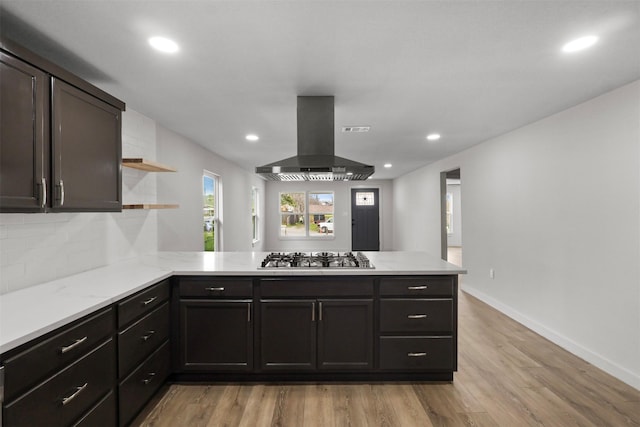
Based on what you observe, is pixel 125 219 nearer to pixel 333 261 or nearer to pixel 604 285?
pixel 333 261

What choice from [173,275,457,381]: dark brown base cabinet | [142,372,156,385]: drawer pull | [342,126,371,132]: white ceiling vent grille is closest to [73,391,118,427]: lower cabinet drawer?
[142,372,156,385]: drawer pull

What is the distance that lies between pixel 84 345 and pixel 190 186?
291cm

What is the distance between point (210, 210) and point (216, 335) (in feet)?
10.3

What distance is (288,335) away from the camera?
2.42m

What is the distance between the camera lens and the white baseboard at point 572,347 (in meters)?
2.47

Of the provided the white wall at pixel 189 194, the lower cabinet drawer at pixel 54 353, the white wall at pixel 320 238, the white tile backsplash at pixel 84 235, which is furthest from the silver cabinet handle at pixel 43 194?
the white wall at pixel 320 238

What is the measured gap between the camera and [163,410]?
7.06ft

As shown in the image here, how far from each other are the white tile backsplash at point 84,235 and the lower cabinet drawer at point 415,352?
240 centimetres

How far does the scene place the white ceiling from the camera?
1523mm

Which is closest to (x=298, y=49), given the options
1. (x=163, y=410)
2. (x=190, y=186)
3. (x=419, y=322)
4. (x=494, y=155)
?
(x=419, y=322)

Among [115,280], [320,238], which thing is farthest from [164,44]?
[320,238]

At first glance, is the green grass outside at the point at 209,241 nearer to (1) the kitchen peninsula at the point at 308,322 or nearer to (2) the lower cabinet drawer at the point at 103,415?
(1) the kitchen peninsula at the point at 308,322

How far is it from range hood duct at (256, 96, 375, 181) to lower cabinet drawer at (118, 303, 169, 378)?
4.36 ft

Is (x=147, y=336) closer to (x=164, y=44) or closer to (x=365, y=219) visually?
(x=164, y=44)
